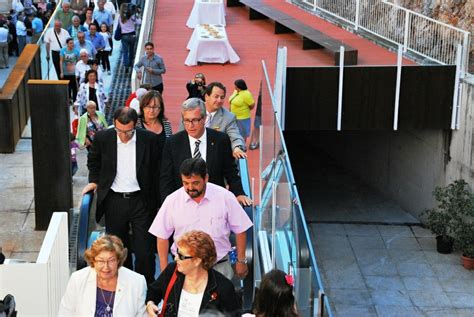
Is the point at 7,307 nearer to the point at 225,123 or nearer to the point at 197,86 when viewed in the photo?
the point at 225,123

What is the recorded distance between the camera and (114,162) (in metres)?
8.23

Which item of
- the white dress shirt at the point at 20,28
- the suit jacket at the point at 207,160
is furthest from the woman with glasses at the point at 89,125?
the white dress shirt at the point at 20,28

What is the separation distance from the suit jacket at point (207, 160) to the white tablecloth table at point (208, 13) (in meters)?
17.1

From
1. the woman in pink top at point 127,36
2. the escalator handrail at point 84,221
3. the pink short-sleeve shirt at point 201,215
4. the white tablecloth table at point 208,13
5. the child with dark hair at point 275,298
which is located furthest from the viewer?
the white tablecloth table at point 208,13

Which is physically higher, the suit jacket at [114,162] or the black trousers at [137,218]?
the suit jacket at [114,162]

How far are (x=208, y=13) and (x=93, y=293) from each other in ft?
63.0

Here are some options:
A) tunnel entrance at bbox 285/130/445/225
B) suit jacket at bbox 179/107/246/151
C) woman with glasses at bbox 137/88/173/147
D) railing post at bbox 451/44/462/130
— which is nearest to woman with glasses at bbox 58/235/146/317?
woman with glasses at bbox 137/88/173/147

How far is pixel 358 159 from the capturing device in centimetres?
2614

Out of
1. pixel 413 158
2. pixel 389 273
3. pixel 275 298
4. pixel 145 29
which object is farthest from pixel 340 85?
pixel 275 298

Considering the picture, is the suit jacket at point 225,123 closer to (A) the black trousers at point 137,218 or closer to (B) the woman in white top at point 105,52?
(A) the black trousers at point 137,218

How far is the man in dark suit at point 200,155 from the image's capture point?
315 inches

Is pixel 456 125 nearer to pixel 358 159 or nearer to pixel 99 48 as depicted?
pixel 358 159

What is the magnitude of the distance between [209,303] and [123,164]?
2.49 metres

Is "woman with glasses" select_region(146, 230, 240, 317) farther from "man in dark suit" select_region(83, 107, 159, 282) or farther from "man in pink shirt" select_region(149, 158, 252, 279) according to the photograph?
"man in dark suit" select_region(83, 107, 159, 282)
